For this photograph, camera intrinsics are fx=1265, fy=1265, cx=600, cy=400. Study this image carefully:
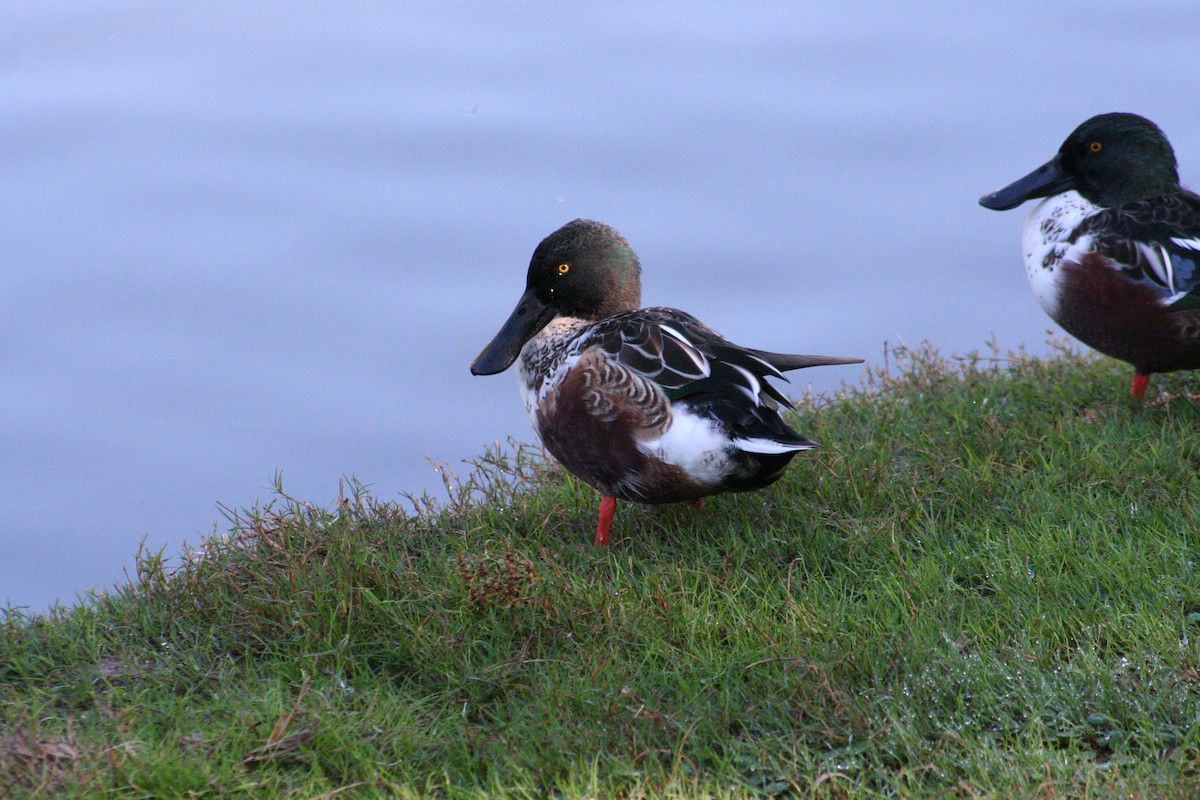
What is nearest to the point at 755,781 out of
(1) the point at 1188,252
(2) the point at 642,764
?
(2) the point at 642,764

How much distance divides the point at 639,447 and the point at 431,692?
101 cm

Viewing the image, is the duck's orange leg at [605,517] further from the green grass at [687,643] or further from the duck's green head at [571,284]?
the duck's green head at [571,284]

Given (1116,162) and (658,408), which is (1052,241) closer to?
(1116,162)

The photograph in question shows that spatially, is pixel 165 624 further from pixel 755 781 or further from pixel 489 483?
pixel 755 781

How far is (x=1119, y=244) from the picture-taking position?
4723 mm

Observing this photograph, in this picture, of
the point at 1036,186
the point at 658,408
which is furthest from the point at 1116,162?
the point at 658,408

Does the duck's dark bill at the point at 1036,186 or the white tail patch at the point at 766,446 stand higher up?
the duck's dark bill at the point at 1036,186

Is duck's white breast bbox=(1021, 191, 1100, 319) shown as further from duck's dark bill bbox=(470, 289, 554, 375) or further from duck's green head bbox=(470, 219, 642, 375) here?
duck's dark bill bbox=(470, 289, 554, 375)

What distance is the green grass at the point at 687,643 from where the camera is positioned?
2871 millimetres

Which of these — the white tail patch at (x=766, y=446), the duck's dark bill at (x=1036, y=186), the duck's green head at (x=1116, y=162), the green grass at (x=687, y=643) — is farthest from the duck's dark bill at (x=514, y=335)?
the duck's green head at (x=1116, y=162)

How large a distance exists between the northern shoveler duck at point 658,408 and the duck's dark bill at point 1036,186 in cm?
167

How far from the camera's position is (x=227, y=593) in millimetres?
3795

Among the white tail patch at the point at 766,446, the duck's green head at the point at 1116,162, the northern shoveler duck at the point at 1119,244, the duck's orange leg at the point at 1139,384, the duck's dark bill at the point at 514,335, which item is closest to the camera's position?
the white tail patch at the point at 766,446

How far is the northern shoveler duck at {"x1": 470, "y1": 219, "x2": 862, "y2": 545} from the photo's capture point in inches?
152
